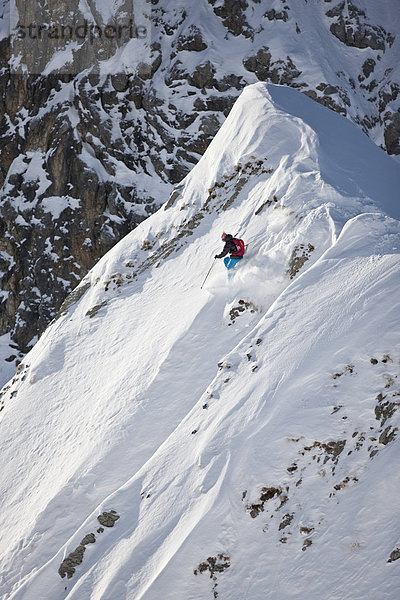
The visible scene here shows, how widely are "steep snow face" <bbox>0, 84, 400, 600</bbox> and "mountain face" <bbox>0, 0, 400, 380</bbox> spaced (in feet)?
82.9

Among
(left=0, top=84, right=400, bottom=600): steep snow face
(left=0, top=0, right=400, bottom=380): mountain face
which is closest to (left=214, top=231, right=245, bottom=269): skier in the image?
(left=0, top=84, right=400, bottom=600): steep snow face

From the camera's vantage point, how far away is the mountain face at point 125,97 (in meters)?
39.2

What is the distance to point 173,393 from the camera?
1090 cm

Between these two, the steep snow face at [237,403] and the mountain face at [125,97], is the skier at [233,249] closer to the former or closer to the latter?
the steep snow face at [237,403]

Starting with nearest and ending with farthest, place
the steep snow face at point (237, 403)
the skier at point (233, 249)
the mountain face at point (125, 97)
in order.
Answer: the steep snow face at point (237, 403), the skier at point (233, 249), the mountain face at point (125, 97)

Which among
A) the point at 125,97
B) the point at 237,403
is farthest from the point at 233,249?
the point at 125,97

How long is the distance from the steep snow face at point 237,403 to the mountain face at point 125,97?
25259 millimetres

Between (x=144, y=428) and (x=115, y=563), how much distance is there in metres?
2.67

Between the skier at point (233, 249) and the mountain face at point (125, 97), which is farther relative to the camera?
the mountain face at point (125, 97)

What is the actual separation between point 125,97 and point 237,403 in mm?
37669

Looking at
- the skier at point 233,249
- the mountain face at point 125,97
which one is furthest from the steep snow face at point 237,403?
A: the mountain face at point 125,97

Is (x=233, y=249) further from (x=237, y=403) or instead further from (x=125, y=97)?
(x=125, y=97)

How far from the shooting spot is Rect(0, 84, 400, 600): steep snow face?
25.3 ft

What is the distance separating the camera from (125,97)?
4147 centimetres
